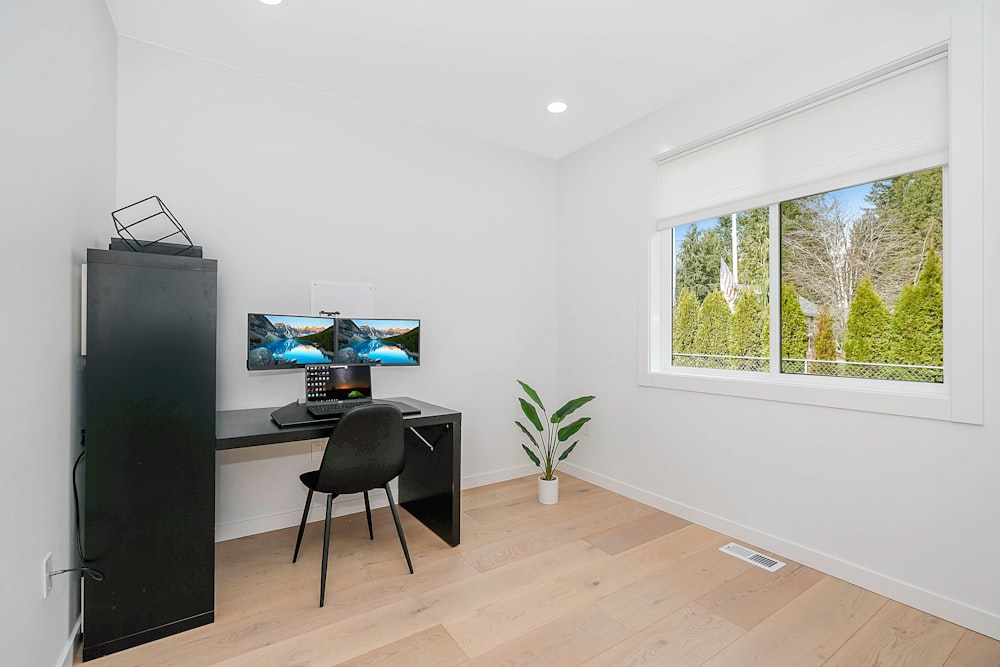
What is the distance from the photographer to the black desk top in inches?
83.6

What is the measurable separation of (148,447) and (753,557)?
295cm

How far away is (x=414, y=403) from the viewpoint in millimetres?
3145

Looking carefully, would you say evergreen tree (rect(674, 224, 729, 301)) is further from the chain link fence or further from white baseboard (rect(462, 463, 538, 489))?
white baseboard (rect(462, 463, 538, 489))

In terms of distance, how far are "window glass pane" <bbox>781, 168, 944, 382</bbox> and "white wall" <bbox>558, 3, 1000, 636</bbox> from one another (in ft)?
0.86

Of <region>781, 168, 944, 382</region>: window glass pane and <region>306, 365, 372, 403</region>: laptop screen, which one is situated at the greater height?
<region>781, 168, 944, 382</region>: window glass pane

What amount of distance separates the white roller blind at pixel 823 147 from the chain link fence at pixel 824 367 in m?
0.92

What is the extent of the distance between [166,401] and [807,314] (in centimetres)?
315

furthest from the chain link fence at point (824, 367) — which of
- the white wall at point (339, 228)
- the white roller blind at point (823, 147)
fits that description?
the white wall at point (339, 228)

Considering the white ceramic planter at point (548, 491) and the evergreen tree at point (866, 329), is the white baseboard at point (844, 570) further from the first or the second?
the evergreen tree at point (866, 329)

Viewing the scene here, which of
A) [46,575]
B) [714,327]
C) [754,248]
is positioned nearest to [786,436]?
[714,327]

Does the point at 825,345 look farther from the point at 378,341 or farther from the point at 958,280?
the point at 378,341

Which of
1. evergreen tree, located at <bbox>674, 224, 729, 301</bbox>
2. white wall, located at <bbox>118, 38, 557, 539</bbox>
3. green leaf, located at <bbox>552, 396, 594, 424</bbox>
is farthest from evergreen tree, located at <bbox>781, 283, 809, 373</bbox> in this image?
white wall, located at <bbox>118, 38, 557, 539</bbox>

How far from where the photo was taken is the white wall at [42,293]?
1.29 m

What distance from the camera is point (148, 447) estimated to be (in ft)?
6.14
